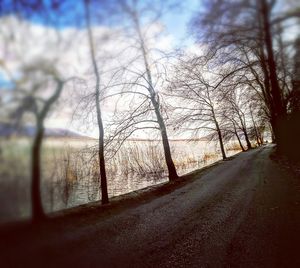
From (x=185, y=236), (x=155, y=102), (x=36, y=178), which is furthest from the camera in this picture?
(x=155, y=102)

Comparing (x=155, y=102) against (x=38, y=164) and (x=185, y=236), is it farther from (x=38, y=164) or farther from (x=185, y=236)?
(x=38, y=164)

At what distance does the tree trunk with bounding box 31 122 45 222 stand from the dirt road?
0.07 metres

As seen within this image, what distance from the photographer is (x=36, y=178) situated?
4.06ft

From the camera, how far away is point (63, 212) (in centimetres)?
142

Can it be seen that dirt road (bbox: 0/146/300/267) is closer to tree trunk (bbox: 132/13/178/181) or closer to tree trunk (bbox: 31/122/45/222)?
tree trunk (bbox: 31/122/45/222)

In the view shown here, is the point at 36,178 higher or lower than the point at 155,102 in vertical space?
lower

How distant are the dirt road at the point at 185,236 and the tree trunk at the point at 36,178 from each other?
0.07 m

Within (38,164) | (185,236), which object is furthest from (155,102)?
(38,164)

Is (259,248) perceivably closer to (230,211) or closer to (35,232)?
(230,211)

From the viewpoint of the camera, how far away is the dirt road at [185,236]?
1228mm

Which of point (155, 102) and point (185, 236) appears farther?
point (155, 102)

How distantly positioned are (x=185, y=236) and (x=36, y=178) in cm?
598

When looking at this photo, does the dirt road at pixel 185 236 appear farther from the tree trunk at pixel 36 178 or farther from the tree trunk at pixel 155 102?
the tree trunk at pixel 155 102

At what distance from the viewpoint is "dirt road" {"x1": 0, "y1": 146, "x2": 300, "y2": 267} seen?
1228 mm
